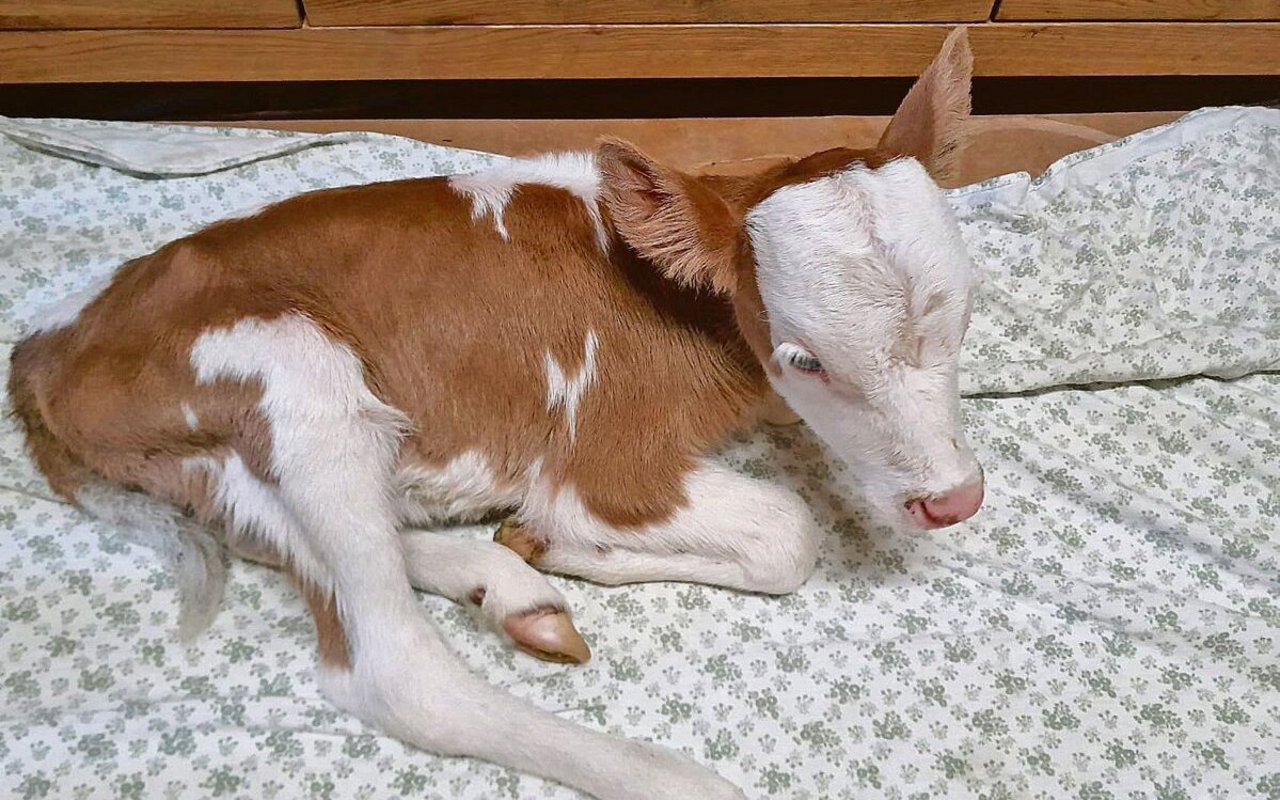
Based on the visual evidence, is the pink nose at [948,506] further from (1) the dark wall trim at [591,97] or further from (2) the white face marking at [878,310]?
(1) the dark wall trim at [591,97]

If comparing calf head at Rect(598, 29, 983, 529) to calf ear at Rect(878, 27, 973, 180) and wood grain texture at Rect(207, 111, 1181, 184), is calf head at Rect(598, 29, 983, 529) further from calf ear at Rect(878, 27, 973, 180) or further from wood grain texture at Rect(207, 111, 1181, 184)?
wood grain texture at Rect(207, 111, 1181, 184)

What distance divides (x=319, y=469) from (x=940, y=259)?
1.04 meters

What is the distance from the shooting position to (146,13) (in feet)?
7.82

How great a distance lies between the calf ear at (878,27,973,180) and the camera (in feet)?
5.30

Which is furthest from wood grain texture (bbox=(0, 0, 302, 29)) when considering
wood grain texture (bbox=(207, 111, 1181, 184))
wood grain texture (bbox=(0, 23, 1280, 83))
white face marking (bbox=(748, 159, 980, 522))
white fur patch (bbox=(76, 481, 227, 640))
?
white face marking (bbox=(748, 159, 980, 522))

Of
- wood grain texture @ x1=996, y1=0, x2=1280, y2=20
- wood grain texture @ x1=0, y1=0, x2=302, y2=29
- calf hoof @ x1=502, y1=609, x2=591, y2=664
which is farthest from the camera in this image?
wood grain texture @ x1=996, y1=0, x2=1280, y2=20

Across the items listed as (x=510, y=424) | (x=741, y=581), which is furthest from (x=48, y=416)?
(x=741, y=581)

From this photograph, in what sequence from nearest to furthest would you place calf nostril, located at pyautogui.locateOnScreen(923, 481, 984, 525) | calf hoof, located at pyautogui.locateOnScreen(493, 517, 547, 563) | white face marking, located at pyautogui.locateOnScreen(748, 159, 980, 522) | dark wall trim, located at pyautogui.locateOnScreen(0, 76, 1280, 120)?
1. white face marking, located at pyautogui.locateOnScreen(748, 159, 980, 522)
2. calf nostril, located at pyautogui.locateOnScreen(923, 481, 984, 525)
3. calf hoof, located at pyautogui.locateOnScreen(493, 517, 547, 563)
4. dark wall trim, located at pyautogui.locateOnScreen(0, 76, 1280, 120)

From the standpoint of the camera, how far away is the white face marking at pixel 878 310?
1438 millimetres

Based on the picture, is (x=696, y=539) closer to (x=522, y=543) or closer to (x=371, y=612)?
(x=522, y=543)

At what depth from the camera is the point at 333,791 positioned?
5.50ft

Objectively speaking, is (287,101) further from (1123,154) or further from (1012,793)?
(1012,793)

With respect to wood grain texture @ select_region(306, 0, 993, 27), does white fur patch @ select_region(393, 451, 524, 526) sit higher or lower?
lower

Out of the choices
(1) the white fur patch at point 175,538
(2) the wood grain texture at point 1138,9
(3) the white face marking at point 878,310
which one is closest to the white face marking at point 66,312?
(1) the white fur patch at point 175,538
